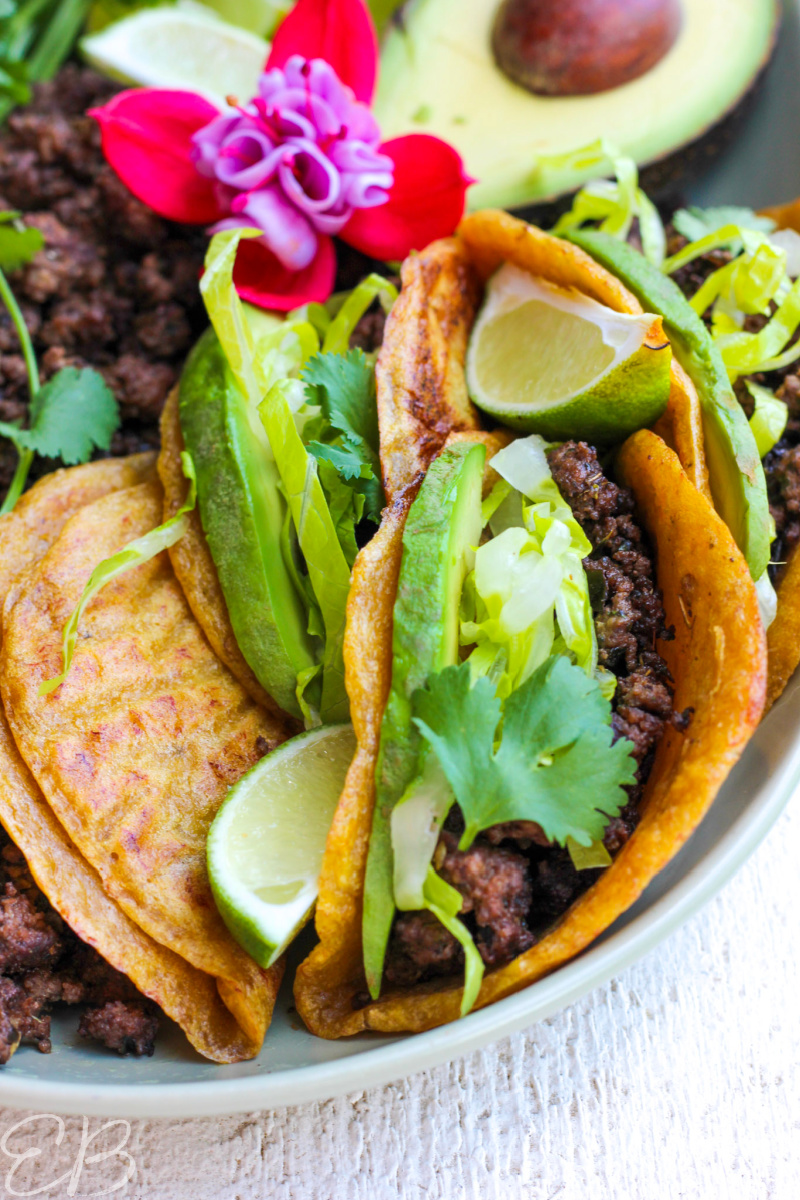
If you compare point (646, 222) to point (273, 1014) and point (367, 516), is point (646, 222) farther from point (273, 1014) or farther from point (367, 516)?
point (273, 1014)

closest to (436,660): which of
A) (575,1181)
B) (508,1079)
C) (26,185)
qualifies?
(508,1079)

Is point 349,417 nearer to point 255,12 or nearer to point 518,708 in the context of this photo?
point 518,708

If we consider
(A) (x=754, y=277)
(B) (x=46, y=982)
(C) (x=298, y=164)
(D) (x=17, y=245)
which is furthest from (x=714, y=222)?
(B) (x=46, y=982)

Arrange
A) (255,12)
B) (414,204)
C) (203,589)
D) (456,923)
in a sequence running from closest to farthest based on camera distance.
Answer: (456,923) → (203,589) → (414,204) → (255,12)

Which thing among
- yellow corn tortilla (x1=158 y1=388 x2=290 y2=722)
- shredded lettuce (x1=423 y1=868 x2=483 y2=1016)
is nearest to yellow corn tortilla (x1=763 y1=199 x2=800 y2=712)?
shredded lettuce (x1=423 y1=868 x2=483 y2=1016)

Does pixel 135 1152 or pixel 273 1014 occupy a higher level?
pixel 273 1014

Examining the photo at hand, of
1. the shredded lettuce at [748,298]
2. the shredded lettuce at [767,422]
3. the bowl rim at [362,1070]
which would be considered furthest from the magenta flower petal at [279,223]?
the bowl rim at [362,1070]

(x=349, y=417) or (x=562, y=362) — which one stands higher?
(x=562, y=362)
